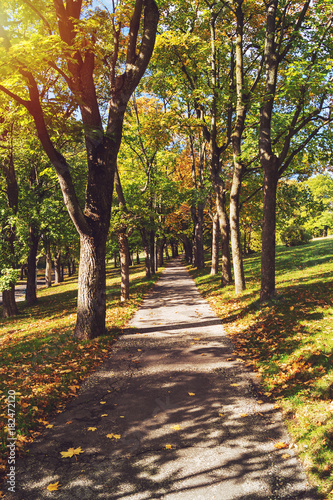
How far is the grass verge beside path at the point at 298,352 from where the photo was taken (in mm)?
3609

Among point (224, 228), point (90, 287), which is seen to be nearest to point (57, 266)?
point (224, 228)

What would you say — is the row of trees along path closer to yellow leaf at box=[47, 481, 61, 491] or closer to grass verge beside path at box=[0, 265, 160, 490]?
grass verge beside path at box=[0, 265, 160, 490]

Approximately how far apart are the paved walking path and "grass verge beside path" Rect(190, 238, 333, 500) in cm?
24

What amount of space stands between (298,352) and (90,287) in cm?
522

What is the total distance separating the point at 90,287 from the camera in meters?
7.99

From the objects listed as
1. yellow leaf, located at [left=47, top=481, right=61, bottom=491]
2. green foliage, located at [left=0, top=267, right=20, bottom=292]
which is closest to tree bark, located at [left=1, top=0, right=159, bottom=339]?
yellow leaf, located at [left=47, top=481, right=61, bottom=491]

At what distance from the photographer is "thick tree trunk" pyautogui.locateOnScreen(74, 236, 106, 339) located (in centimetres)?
798

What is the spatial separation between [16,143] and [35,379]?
1226 centimetres

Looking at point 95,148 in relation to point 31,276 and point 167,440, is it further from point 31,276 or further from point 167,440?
point 31,276

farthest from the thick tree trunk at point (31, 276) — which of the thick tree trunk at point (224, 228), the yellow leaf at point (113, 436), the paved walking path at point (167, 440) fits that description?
the yellow leaf at point (113, 436)

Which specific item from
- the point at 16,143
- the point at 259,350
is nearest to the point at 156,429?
the point at 259,350

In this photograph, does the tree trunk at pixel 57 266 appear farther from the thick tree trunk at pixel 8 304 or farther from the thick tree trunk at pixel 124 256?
the thick tree trunk at pixel 124 256

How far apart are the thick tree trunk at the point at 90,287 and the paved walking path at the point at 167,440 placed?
1606mm

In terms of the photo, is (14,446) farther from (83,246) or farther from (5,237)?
(5,237)
